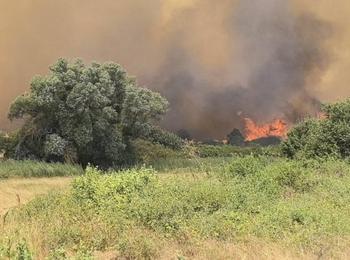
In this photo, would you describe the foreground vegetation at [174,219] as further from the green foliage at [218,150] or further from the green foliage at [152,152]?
the green foliage at [218,150]

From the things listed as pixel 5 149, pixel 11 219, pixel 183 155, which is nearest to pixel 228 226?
pixel 11 219

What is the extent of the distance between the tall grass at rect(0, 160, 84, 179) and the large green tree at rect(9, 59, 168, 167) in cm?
292

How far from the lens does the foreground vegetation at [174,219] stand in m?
11.0

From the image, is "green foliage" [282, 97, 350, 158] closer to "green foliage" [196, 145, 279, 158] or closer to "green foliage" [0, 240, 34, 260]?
"green foliage" [0, 240, 34, 260]

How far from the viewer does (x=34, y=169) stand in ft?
151

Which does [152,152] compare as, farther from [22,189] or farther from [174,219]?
[174,219]

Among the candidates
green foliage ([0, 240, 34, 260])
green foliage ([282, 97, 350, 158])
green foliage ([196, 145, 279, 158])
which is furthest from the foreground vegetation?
green foliage ([196, 145, 279, 158])

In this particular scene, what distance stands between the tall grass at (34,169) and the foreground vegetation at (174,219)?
27.0 m

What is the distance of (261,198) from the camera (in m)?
16.9

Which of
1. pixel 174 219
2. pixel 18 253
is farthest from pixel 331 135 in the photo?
pixel 18 253

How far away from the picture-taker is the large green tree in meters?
51.6

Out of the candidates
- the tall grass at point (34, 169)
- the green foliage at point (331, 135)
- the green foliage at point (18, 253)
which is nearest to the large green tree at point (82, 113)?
the tall grass at point (34, 169)

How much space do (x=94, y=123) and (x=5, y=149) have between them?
11966 millimetres

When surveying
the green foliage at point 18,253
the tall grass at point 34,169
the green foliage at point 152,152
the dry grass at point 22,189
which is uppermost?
the green foliage at point 152,152
